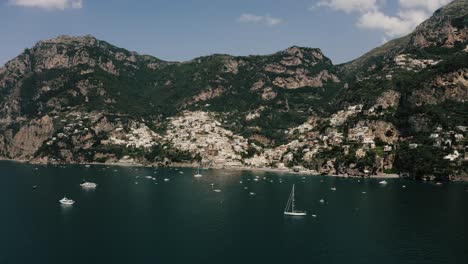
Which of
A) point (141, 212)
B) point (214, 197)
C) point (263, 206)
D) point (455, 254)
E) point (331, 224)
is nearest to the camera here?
point (455, 254)

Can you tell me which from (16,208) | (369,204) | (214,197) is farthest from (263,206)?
(16,208)

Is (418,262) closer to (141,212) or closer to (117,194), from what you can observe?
(141,212)

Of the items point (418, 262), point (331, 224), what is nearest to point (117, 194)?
point (331, 224)

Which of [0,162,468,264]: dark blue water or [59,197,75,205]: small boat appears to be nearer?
[0,162,468,264]: dark blue water

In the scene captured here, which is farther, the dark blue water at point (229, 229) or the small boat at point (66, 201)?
the small boat at point (66, 201)

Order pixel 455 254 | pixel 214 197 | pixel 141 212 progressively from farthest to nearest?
pixel 214 197, pixel 141 212, pixel 455 254

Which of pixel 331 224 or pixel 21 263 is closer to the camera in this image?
pixel 21 263

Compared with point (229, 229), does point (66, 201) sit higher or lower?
higher

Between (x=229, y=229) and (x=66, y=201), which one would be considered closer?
(x=229, y=229)
